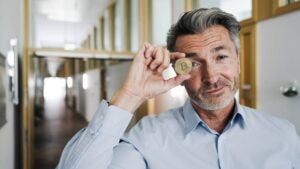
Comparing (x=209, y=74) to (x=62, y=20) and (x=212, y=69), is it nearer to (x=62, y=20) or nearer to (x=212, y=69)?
(x=212, y=69)

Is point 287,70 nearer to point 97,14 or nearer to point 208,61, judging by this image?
point 208,61

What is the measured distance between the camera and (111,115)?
87cm

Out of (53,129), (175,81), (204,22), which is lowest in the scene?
(53,129)

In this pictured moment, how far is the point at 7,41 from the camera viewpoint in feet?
7.07

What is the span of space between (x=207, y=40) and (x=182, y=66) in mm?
178

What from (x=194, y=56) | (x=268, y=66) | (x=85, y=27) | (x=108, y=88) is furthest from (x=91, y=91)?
(x=194, y=56)

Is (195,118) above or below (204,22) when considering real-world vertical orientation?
below

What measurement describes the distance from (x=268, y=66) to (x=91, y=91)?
11.4ft

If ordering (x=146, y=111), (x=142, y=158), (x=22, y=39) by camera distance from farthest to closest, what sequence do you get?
(x=146, y=111), (x=22, y=39), (x=142, y=158)

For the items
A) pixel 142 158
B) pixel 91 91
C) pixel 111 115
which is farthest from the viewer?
pixel 91 91

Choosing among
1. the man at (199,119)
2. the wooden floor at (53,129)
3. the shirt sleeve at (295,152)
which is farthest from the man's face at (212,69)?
the wooden floor at (53,129)

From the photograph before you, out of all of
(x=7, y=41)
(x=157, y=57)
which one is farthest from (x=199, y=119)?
(x=7, y=41)

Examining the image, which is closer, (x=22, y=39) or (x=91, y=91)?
(x=22, y=39)

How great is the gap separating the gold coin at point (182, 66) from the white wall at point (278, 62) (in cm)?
122
